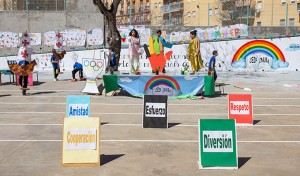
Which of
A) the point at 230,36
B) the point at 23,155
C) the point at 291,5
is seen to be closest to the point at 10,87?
the point at 23,155

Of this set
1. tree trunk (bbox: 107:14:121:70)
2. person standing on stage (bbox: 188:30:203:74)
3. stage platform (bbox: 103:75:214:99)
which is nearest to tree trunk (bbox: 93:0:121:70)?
tree trunk (bbox: 107:14:121:70)

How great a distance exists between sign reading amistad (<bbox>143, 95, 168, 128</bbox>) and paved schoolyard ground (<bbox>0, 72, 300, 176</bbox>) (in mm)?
279

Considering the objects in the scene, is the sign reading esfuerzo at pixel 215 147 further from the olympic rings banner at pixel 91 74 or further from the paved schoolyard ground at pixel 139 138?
the olympic rings banner at pixel 91 74

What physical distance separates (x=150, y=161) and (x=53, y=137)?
9.34 ft

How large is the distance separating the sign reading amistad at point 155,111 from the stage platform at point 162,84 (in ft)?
16.8

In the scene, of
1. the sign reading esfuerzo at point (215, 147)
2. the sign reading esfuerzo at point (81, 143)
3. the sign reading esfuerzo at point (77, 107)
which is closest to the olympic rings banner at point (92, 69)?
the sign reading esfuerzo at point (77, 107)

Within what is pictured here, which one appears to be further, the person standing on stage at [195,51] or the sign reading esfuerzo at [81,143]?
the person standing on stage at [195,51]

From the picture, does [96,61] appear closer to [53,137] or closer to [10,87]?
[10,87]

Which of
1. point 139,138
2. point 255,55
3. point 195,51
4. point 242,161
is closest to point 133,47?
point 195,51

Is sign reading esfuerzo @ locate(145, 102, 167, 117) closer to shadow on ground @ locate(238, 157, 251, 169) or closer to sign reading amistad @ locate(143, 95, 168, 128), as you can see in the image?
sign reading amistad @ locate(143, 95, 168, 128)

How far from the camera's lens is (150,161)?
738 centimetres

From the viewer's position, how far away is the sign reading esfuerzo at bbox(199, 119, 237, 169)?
272 inches

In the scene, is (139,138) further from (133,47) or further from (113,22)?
(113,22)

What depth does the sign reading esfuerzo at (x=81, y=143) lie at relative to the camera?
275 inches
